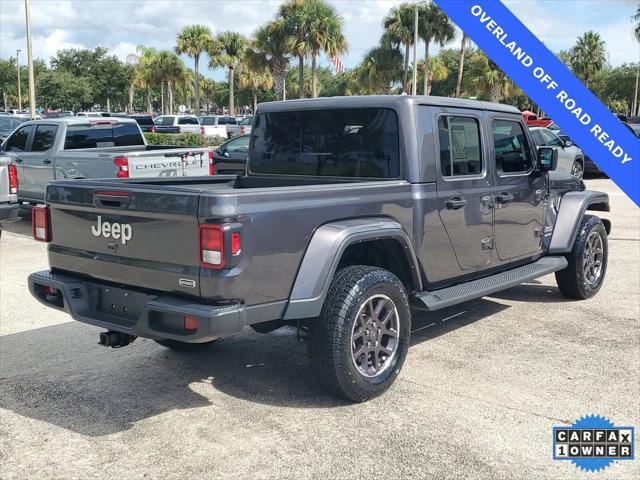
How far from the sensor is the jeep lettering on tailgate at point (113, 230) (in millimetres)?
3861

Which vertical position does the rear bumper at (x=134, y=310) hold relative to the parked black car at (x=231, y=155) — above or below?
below

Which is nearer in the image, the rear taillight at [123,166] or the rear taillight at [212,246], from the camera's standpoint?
the rear taillight at [212,246]

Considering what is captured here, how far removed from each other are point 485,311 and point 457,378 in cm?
186

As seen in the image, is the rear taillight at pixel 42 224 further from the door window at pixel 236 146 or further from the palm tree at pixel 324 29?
the palm tree at pixel 324 29

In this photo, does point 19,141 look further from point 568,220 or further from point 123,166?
point 568,220

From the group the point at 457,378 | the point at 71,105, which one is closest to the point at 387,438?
the point at 457,378

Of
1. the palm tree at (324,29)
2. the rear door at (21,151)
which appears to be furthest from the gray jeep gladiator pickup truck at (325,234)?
the palm tree at (324,29)

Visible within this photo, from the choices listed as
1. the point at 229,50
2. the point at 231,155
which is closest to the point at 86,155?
the point at 231,155

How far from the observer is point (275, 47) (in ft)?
128

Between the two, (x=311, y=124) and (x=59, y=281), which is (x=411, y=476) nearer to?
(x=59, y=281)

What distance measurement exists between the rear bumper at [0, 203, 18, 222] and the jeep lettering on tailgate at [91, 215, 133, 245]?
18.1 ft

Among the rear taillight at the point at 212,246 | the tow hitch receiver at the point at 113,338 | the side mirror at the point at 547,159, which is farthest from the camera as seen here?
the side mirror at the point at 547,159

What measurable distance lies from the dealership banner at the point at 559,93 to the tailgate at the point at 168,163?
815 cm

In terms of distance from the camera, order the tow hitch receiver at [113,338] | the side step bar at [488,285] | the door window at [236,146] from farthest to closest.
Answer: the door window at [236,146] → the side step bar at [488,285] → the tow hitch receiver at [113,338]
